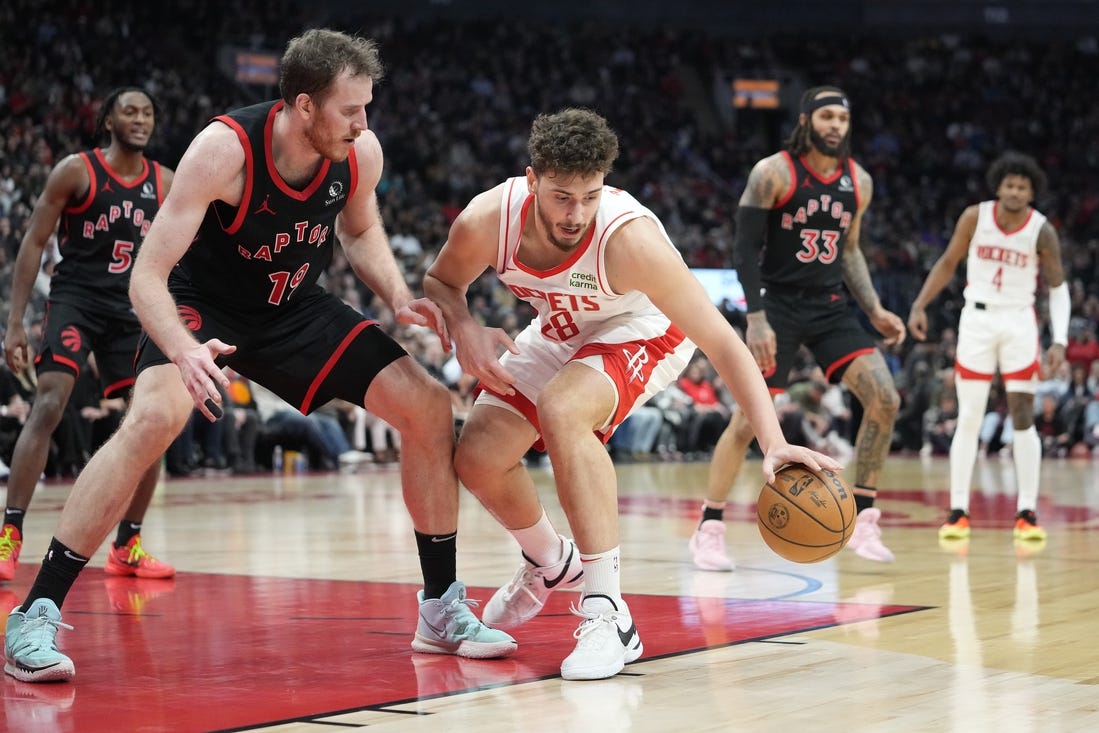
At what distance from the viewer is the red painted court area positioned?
349 cm

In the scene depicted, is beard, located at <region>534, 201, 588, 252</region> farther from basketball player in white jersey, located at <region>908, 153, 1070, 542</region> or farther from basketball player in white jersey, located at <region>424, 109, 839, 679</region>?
basketball player in white jersey, located at <region>908, 153, 1070, 542</region>

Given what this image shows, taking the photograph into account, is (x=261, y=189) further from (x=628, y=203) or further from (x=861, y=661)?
(x=861, y=661)

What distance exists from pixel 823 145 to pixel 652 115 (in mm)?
23065

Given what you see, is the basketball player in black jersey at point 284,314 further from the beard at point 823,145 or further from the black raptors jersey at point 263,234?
the beard at point 823,145

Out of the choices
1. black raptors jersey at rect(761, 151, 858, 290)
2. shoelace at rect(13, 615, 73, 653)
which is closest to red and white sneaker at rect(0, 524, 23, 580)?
shoelace at rect(13, 615, 73, 653)

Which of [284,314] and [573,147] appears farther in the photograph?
[284,314]

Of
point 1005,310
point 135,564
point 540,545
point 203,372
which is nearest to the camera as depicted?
point 203,372

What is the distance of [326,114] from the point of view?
4.11m

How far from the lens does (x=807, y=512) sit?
4.09 m

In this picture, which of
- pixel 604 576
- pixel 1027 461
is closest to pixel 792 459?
pixel 604 576

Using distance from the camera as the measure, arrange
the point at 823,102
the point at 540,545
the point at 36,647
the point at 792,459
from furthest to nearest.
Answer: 1. the point at 823,102
2. the point at 540,545
3. the point at 792,459
4. the point at 36,647

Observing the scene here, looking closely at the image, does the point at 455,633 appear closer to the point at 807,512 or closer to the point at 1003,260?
the point at 807,512

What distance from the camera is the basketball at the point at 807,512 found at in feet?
13.3

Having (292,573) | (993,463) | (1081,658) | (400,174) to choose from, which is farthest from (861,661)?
(400,174)
